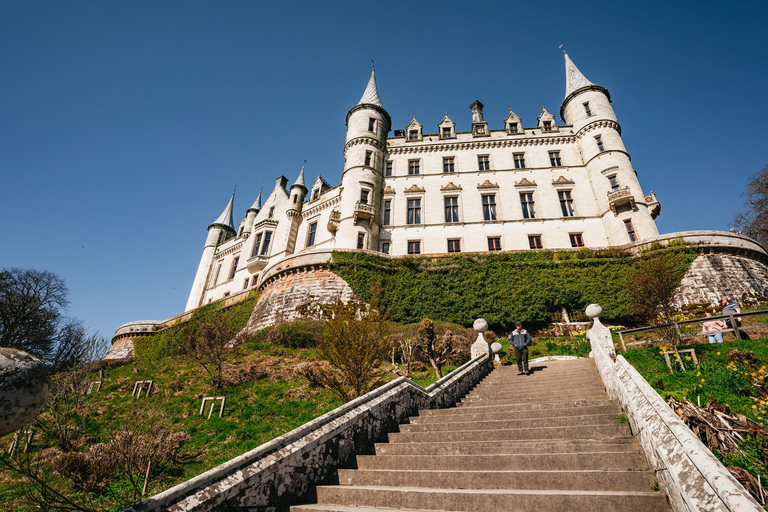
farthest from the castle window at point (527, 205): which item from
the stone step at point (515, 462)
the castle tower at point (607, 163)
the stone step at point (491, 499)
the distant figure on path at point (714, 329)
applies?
the stone step at point (491, 499)

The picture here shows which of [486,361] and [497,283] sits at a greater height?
[497,283]

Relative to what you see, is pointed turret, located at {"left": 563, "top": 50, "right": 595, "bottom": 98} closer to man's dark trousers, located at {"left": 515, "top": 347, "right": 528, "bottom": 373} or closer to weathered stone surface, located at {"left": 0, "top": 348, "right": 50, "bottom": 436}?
man's dark trousers, located at {"left": 515, "top": 347, "right": 528, "bottom": 373}

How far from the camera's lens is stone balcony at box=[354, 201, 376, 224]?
29422mm

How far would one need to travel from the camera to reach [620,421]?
5949mm

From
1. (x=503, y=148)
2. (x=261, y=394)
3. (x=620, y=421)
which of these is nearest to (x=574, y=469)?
(x=620, y=421)

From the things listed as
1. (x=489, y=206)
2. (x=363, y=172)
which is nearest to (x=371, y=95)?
(x=363, y=172)

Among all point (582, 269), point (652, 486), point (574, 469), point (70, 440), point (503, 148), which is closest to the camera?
point (652, 486)

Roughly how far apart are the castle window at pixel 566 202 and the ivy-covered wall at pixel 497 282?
5509 mm

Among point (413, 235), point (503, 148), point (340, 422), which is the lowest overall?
point (340, 422)

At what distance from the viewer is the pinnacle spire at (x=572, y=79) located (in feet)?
113

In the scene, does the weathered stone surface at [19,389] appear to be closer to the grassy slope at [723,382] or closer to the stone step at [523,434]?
the stone step at [523,434]

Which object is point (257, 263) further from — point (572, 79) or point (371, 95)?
point (572, 79)

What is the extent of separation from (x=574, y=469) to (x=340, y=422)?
344 centimetres

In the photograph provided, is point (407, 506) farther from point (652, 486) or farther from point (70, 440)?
point (70, 440)
